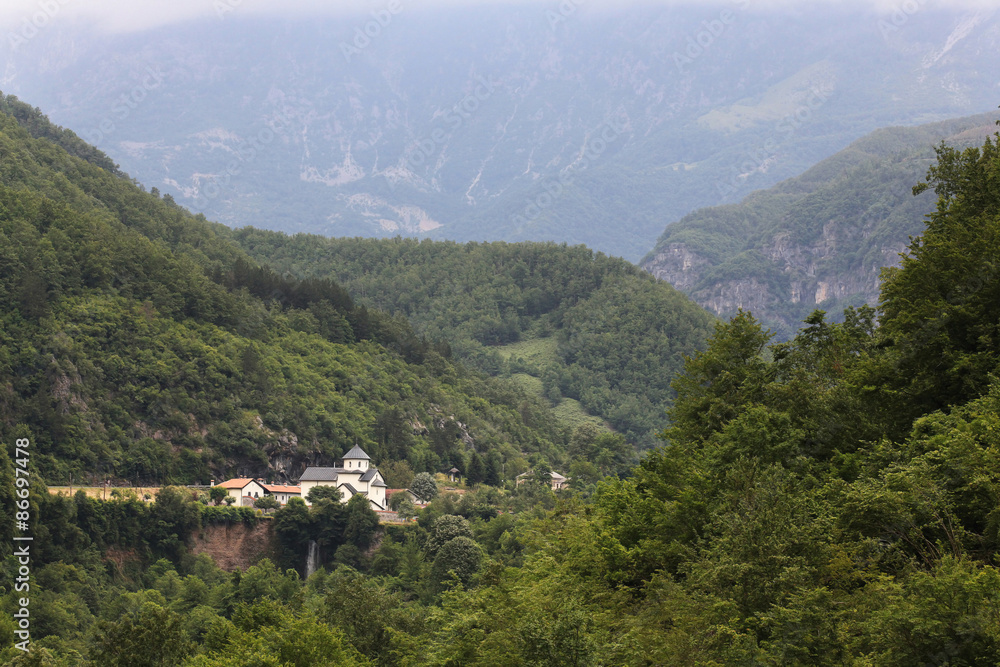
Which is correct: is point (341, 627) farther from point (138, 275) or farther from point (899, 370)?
point (138, 275)

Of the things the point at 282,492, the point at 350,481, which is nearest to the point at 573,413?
the point at 350,481

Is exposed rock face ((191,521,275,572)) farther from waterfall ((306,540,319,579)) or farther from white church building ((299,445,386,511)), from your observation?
white church building ((299,445,386,511))

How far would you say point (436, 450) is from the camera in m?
119

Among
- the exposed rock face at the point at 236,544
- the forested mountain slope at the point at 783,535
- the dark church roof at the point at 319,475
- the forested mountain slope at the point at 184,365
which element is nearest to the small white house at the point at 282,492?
the dark church roof at the point at 319,475

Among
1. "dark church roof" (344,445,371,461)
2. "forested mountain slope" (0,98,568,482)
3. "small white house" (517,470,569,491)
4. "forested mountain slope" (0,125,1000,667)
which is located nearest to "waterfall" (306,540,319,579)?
"forested mountain slope" (0,98,568,482)

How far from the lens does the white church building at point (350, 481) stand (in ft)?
323

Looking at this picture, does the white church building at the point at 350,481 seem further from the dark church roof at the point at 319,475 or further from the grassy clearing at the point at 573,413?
the grassy clearing at the point at 573,413

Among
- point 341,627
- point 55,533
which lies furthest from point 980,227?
point 55,533

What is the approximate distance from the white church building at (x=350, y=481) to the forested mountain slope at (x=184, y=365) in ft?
15.7

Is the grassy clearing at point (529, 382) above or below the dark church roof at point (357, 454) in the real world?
above

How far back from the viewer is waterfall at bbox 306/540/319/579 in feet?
292

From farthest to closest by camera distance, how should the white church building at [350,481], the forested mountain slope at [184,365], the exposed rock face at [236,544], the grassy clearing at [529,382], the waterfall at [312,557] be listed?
the grassy clearing at [529,382] < the white church building at [350,481] < the forested mountain slope at [184,365] < the waterfall at [312,557] < the exposed rock face at [236,544]

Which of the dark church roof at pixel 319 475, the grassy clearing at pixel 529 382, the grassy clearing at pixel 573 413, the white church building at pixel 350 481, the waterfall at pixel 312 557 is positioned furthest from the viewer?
the grassy clearing at pixel 529 382

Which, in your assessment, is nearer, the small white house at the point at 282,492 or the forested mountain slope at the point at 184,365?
the forested mountain slope at the point at 184,365
